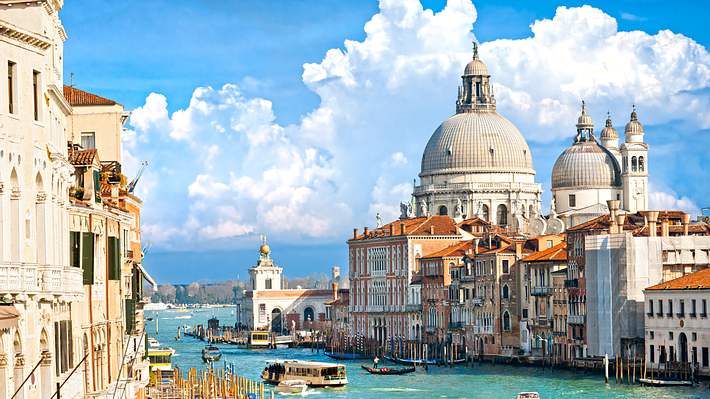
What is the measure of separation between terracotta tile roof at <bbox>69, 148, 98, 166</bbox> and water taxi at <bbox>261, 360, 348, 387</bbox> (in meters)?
33.9

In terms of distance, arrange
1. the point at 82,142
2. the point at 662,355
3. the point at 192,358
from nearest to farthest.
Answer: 1. the point at 82,142
2. the point at 662,355
3. the point at 192,358

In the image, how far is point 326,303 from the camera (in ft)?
320

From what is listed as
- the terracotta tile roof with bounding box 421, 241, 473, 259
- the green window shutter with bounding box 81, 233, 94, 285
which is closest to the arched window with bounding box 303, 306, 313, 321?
the terracotta tile roof with bounding box 421, 241, 473, 259

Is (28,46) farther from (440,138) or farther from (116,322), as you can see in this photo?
(440,138)

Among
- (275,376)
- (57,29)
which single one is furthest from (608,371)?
(57,29)

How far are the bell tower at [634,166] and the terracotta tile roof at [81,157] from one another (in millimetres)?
65614

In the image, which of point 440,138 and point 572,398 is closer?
point 572,398

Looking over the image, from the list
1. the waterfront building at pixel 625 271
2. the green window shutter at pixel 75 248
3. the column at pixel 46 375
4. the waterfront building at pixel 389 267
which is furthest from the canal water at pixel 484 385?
the column at pixel 46 375

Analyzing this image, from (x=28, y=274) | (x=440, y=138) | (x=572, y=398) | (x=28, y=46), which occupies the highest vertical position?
(x=440, y=138)

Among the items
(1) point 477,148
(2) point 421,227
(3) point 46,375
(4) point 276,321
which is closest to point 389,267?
(2) point 421,227

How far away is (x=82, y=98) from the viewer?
77.8ft

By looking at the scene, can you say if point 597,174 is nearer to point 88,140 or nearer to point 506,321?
point 506,321

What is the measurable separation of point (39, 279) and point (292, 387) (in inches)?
1505

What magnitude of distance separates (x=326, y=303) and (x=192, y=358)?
2442 centimetres
